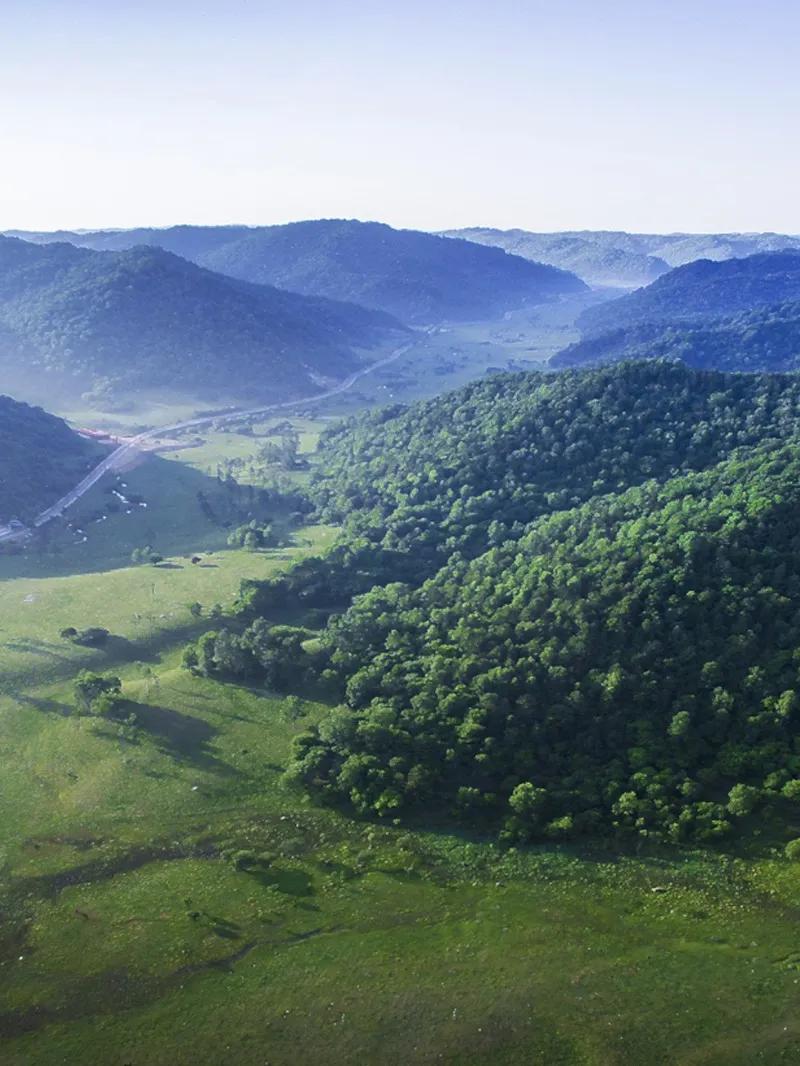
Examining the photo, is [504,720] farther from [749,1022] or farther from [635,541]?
[749,1022]

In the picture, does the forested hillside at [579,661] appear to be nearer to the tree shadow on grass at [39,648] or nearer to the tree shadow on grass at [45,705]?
the tree shadow on grass at [45,705]

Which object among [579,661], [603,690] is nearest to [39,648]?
[579,661]

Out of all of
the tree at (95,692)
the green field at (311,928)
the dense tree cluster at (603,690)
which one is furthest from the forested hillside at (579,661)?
the tree at (95,692)

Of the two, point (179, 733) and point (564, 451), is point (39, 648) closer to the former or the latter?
point (179, 733)

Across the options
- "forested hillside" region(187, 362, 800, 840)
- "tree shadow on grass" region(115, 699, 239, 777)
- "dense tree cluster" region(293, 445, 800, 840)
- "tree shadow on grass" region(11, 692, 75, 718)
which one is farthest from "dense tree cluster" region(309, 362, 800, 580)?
"tree shadow on grass" region(11, 692, 75, 718)

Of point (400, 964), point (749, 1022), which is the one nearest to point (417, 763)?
point (400, 964)

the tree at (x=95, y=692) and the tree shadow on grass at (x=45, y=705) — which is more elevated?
the tree at (x=95, y=692)
